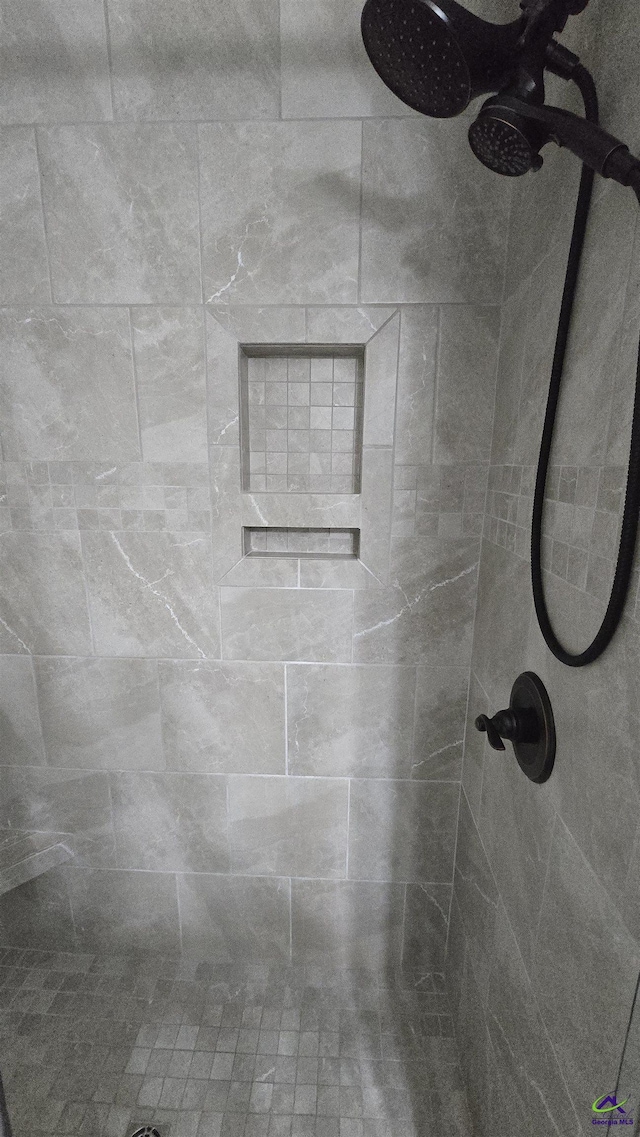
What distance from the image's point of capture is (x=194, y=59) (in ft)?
3.25

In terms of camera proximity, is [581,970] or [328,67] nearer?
[581,970]

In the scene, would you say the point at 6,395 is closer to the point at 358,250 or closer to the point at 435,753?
the point at 358,250

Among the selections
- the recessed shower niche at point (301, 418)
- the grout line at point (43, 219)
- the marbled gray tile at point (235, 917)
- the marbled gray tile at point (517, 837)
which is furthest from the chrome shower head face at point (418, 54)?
the marbled gray tile at point (235, 917)

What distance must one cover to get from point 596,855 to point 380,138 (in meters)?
1.32

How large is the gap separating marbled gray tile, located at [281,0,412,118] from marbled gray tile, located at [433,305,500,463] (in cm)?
42

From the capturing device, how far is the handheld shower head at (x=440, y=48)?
0.57 metres

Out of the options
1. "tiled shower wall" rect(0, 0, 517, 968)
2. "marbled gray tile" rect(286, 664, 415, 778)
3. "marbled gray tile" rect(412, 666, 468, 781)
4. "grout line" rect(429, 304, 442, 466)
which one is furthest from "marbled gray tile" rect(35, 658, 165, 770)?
"grout line" rect(429, 304, 442, 466)

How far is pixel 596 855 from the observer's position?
24.7 inches

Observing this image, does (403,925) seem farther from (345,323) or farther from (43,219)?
(43,219)

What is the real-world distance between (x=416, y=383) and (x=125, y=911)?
1611 millimetres

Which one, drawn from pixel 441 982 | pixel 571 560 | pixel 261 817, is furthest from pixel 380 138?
pixel 441 982

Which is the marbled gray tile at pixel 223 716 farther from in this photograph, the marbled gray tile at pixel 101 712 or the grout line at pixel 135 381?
the grout line at pixel 135 381

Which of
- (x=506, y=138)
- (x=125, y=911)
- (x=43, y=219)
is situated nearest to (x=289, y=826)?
(x=125, y=911)

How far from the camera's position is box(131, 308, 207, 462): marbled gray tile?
3.61 ft
